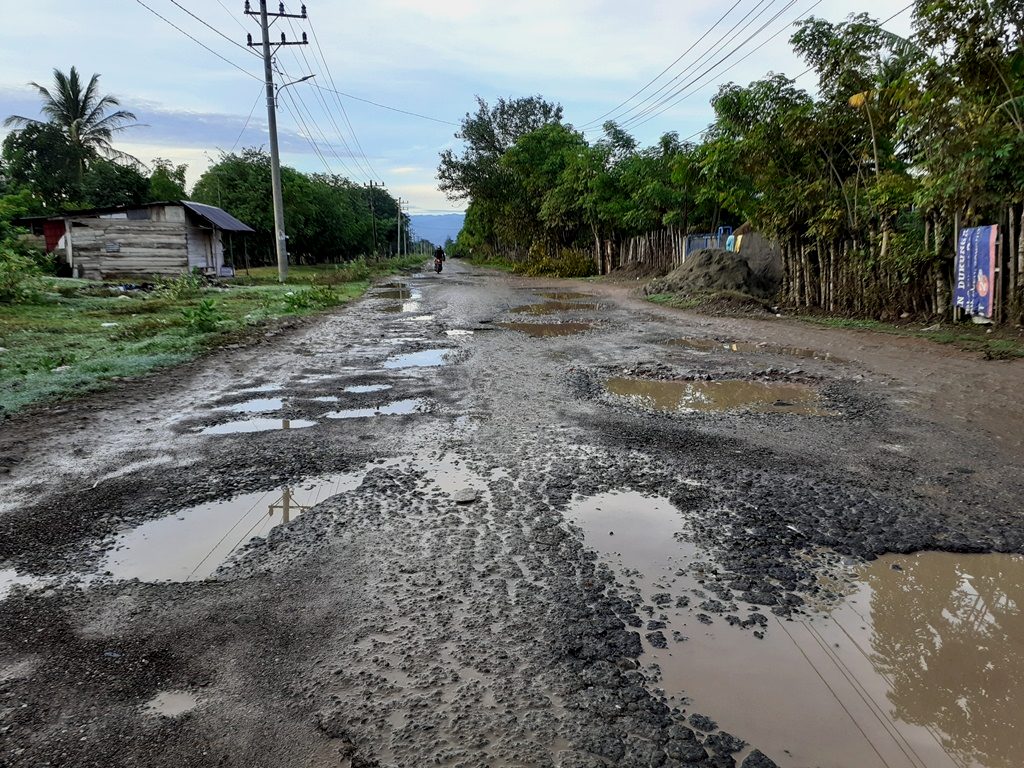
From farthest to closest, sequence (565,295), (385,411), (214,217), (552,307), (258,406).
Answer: (214,217), (565,295), (552,307), (258,406), (385,411)

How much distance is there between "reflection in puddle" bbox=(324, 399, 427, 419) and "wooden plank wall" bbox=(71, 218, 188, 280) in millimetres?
21446

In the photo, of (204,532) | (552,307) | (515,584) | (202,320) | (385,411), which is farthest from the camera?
(552,307)

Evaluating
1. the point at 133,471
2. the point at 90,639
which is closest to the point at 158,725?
the point at 90,639

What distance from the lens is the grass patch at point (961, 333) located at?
313 inches

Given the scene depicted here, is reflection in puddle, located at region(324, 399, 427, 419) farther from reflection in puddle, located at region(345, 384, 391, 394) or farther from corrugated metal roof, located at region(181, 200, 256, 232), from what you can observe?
corrugated metal roof, located at region(181, 200, 256, 232)

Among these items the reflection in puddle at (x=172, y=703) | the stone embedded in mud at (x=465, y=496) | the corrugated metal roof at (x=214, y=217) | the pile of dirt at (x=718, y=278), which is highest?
the corrugated metal roof at (x=214, y=217)

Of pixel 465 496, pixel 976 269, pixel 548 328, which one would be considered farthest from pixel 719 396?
pixel 976 269

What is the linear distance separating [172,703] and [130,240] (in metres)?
25.5

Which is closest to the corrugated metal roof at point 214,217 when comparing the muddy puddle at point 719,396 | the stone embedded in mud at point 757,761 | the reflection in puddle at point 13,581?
the muddy puddle at point 719,396

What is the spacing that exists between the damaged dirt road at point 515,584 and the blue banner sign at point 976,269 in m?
4.45

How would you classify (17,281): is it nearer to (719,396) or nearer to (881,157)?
A: (719,396)

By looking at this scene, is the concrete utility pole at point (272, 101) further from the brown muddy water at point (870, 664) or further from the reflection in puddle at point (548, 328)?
the brown muddy water at point (870, 664)

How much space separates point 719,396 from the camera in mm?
6320

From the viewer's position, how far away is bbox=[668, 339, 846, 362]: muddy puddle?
8.47m
